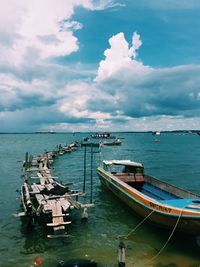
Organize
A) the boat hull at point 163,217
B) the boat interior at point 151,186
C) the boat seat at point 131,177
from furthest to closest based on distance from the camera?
the boat seat at point 131,177, the boat interior at point 151,186, the boat hull at point 163,217

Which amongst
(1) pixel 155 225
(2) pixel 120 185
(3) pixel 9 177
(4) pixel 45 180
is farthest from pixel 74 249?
(3) pixel 9 177

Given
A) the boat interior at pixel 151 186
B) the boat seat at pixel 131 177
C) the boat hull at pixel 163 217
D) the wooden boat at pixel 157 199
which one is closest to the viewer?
the boat hull at pixel 163 217

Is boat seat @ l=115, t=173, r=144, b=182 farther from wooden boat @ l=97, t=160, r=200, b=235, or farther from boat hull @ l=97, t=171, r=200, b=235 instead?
boat hull @ l=97, t=171, r=200, b=235

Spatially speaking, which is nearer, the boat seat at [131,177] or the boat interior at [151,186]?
the boat interior at [151,186]

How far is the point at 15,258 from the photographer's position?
1531cm

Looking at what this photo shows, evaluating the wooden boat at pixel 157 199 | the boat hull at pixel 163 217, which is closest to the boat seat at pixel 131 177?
the wooden boat at pixel 157 199

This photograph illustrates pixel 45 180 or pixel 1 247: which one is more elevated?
pixel 45 180

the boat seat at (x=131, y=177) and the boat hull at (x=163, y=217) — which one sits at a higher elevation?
the boat seat at (x=131, y=177)

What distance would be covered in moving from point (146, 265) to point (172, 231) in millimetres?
3249

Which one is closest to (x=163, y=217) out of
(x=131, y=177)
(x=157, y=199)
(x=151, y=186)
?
(x=157, y=199)

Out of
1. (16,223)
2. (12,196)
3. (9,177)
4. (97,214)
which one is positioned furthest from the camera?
(9,177)

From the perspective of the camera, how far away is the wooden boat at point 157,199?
51.3 ft

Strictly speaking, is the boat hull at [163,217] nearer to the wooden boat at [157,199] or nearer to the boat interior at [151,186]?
the wooden boat at [157,199]

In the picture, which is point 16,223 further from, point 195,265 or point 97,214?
point 195,265
